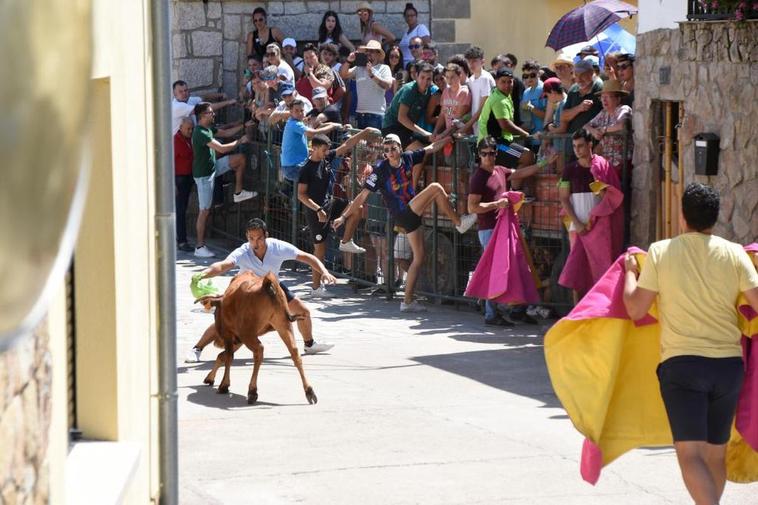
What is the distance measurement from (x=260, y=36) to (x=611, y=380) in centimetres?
1430

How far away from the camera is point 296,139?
16188mm

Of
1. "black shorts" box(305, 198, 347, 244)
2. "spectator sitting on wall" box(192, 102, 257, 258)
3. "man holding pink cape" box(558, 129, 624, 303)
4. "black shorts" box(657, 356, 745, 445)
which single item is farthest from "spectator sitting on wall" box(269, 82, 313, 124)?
"black shorts" box(657, 356, 745, 445)

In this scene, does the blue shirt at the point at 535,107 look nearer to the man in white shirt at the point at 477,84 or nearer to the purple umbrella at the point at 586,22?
the man in white shirt at the point at 477,84

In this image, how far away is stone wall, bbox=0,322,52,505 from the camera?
9.55ft

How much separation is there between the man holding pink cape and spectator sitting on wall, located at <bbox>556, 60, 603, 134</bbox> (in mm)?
627

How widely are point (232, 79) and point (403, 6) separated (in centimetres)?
304

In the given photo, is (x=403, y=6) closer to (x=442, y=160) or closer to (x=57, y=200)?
(x=442, y=160)

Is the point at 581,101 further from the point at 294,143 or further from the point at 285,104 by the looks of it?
the point at 285,104

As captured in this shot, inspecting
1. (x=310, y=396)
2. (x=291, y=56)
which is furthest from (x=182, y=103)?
(x=310, y=396)

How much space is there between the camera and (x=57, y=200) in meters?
1.00

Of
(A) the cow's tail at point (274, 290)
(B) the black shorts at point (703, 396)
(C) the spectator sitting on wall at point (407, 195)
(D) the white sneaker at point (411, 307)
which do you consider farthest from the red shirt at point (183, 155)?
(B) the black shorts at point (703, 396)

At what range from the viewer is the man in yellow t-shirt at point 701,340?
19.3 ft

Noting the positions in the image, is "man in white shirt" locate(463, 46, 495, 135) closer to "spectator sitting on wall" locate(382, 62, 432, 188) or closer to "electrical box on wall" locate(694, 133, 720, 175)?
"spectator sitting on wall" locate(382, 62, 432, 188)

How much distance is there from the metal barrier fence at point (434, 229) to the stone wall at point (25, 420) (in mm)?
10279
